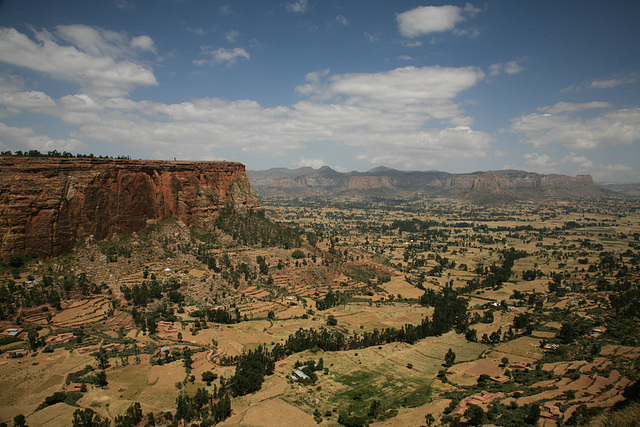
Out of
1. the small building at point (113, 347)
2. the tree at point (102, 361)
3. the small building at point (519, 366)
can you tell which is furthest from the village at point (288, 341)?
the small building at point (113, 347)

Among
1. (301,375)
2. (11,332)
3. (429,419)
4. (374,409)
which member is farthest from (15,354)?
(429,419)

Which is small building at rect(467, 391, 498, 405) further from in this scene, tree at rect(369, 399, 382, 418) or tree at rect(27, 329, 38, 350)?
tree at rect(27, 329, 38, 350)

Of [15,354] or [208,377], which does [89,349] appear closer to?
[15,354]

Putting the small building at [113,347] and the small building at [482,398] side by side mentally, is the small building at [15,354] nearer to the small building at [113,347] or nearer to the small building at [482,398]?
the small building at [113,347]

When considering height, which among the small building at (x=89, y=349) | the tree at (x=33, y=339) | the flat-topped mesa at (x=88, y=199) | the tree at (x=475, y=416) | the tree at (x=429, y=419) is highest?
the flat-topped mesa at (x=88, y=199)

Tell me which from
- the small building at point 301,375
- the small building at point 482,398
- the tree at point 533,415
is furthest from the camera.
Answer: the small building at point 301,375
